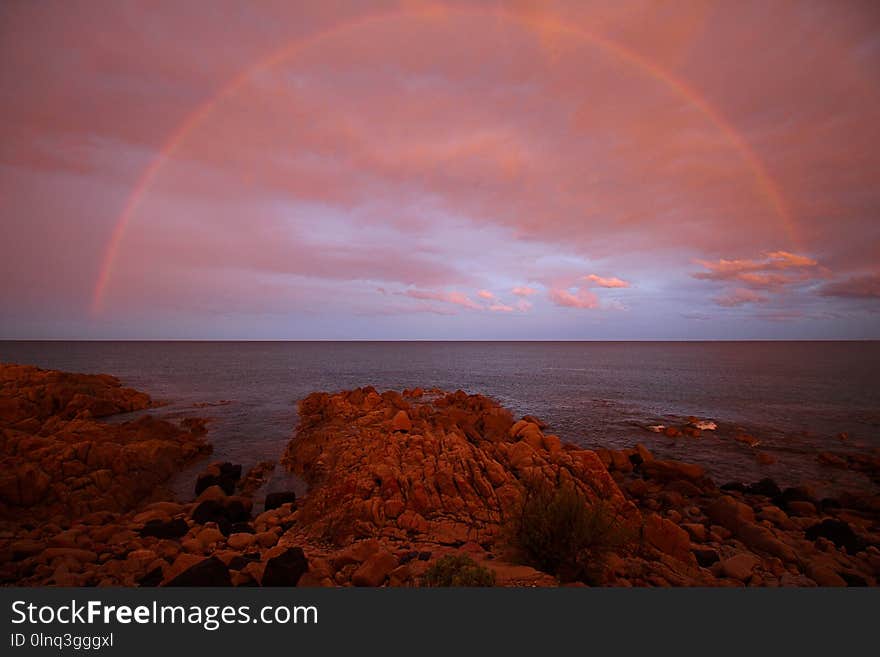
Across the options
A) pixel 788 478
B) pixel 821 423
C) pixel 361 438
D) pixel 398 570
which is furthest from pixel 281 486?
pixel 821 423

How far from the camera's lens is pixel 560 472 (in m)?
13.8

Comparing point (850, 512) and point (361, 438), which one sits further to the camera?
point (361, 438)

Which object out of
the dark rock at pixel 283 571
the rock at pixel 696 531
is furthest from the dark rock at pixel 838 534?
the dark rock at pixel 283 571

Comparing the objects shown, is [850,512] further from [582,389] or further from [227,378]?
[227,378]

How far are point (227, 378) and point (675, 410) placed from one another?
2560 inches

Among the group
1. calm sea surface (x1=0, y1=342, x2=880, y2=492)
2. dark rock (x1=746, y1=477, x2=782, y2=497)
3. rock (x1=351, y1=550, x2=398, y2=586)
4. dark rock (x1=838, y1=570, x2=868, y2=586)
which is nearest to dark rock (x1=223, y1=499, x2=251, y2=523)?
calm sea surface (x1=0, y1=342, x2=880, y2=492)

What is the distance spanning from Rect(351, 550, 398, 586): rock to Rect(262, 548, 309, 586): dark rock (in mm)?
1097

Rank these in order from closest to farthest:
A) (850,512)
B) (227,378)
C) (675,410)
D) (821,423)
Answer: (850,512), (821,423), (675,410), (227,378)

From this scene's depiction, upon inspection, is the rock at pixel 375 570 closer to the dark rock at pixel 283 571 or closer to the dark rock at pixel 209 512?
the dark rock at pixel 283 571

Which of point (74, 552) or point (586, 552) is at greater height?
point (586, 552)

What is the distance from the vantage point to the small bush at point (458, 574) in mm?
6633

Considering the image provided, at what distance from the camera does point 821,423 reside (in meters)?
32.0

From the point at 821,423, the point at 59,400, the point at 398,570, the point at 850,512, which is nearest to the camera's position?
the point at 398,570

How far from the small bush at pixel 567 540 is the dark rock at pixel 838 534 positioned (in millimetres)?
9397
